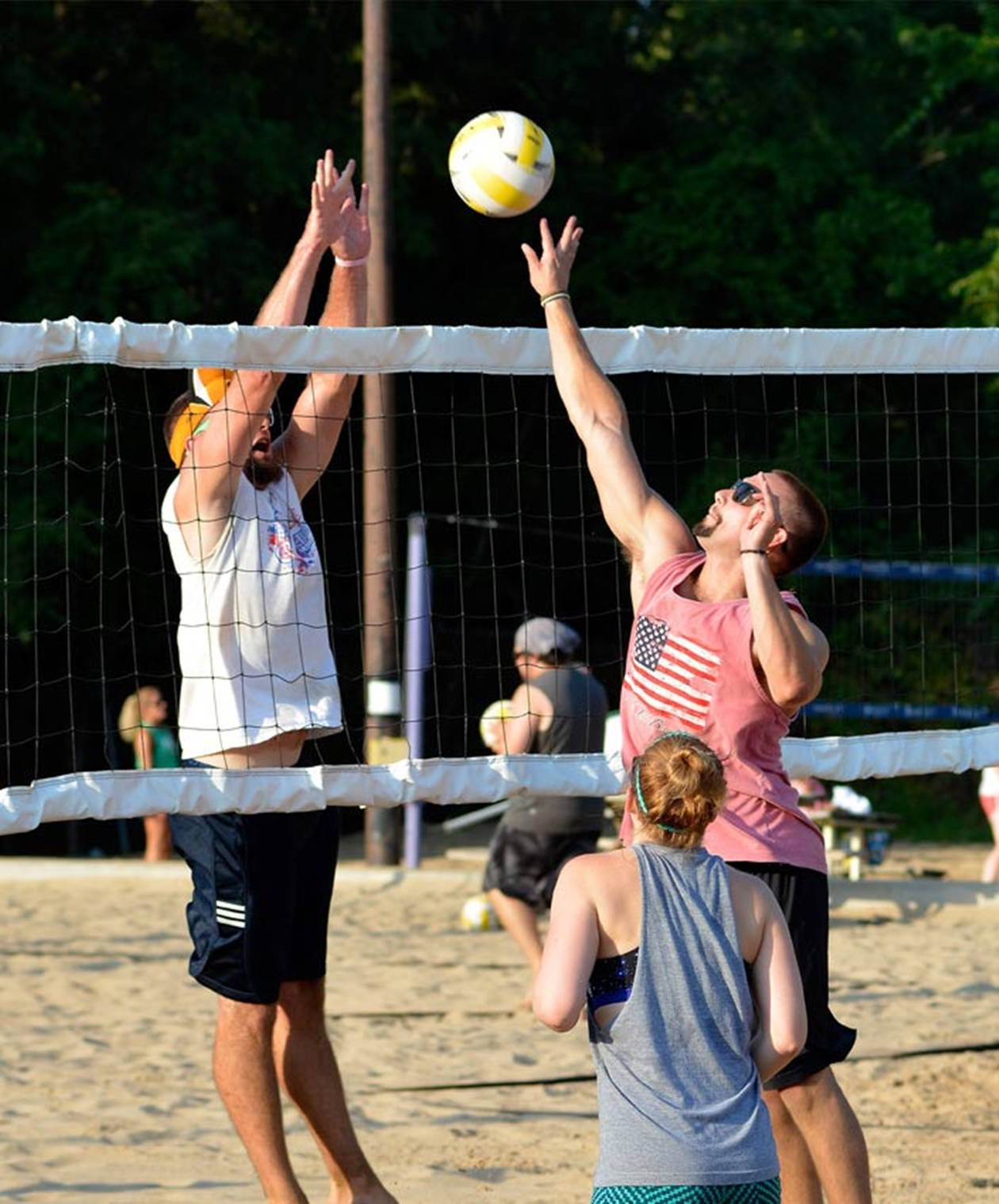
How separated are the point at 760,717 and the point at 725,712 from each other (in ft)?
0.25

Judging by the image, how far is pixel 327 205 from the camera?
15.1ft

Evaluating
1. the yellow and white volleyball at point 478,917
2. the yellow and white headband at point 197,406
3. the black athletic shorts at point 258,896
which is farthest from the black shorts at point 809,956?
the yellow and white volleyball at point 478,917

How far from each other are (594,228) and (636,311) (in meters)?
1.32

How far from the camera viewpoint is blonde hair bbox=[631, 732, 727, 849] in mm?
3215

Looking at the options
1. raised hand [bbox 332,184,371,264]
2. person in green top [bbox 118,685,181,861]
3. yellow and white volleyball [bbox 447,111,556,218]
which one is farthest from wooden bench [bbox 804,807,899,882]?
raised hand [bbox 332,184,371,264]

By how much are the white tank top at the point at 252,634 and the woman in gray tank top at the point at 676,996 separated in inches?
54.3

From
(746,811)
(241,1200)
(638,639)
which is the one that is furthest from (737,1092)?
(241,1200)

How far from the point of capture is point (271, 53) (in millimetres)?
18406

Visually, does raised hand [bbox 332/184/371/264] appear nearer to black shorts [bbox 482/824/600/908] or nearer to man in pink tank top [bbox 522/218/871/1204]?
man in pink tank top [bbox 522/218/871/1204]

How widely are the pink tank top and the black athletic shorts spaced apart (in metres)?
0.95

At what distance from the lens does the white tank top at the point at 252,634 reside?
4410 millimetres

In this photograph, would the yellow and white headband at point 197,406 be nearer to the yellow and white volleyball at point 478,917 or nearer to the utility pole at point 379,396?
the yellow and white volleyball at point 478,917

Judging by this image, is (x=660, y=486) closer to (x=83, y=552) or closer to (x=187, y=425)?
(x=83, y=552)

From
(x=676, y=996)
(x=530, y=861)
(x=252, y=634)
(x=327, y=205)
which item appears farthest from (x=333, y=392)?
(x=530, y=861)
